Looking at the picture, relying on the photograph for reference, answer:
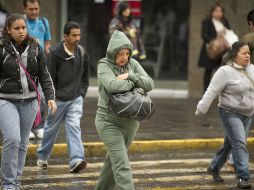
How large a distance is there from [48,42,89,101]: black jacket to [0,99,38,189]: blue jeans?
155 centimetres

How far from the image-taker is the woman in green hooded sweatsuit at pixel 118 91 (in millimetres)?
7363

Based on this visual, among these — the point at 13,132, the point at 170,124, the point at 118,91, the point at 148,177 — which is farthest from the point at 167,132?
the point at 118,91

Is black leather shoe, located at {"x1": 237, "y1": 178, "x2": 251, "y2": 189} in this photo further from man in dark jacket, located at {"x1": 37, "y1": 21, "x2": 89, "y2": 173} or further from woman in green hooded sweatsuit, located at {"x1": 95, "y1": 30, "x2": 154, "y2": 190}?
woman in green hooded sweatsuit, located at {"x1": 95, "y1": 30, "x2": 154, "y2": 190}

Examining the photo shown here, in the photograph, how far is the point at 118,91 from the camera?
7340 millimetres

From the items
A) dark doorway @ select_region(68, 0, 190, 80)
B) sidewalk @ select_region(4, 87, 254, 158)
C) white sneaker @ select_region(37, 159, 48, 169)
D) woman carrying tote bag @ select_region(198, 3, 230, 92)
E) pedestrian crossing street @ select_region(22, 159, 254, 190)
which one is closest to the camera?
pedestrian crossing street @ select_region(22, 159, 254, 190)

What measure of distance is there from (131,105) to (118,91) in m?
0.18

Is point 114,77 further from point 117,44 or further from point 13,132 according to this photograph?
point 13,132

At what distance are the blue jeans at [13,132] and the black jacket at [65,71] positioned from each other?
1.55m

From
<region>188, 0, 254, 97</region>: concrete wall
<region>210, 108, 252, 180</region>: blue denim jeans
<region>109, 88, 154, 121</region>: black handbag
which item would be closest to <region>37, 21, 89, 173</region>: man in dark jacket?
<region>210, 108, 252, 180</region>: blue denim jeans

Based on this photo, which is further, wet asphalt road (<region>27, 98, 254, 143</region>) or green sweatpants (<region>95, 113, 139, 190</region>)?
wet asphalt road (<region>27, 98, 254, 143</region>)

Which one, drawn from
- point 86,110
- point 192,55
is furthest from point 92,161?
point 192,55

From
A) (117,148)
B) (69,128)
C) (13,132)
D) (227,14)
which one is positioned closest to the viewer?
(117,148)

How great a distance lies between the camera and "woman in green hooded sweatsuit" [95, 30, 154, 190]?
7363mm

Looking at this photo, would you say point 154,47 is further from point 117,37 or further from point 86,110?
point 117,37
